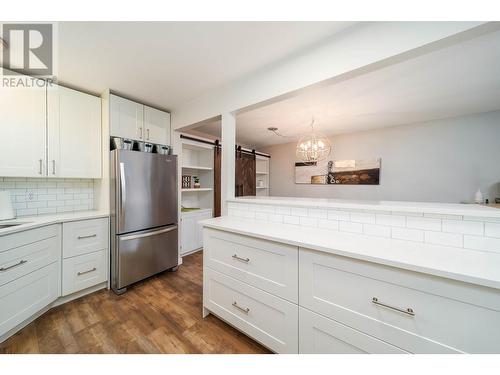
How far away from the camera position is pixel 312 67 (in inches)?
57.2

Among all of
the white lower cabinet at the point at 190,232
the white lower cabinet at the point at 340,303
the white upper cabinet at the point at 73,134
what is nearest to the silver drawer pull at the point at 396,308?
the white lower cabinet at the point at 340,303

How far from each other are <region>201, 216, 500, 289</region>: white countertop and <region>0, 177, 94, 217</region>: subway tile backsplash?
231cm

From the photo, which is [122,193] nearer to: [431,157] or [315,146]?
[315,146]

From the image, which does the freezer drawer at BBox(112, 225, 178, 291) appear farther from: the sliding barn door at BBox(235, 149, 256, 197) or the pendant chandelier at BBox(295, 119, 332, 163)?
the pendant chandelier at BBox(295, 119, 332, 163)

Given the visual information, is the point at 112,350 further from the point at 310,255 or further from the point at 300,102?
the point at 300,102

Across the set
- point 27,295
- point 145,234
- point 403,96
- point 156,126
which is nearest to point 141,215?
point 145,234

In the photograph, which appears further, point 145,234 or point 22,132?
point 145,234

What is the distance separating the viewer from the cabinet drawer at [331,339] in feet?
2.92

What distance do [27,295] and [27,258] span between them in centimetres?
30

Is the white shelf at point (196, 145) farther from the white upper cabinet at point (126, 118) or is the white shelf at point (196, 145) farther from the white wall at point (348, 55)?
the white wall at point (348, 55)

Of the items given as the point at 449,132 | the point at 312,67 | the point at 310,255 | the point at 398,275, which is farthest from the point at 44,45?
the point at 449,132

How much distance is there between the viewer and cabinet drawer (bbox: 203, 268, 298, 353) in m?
1.15

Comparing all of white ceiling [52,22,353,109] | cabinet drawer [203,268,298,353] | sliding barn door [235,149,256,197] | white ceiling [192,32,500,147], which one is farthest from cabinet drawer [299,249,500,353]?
sliding barn door [235,149,256,197]

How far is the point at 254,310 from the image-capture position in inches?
51.3
